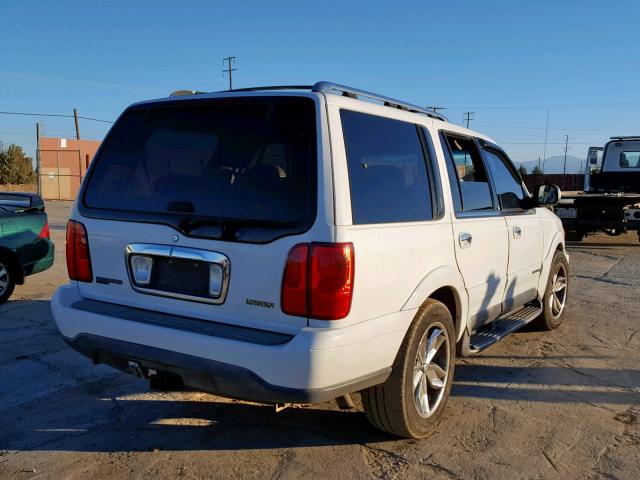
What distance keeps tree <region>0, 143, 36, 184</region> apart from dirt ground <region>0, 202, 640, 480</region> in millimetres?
51703

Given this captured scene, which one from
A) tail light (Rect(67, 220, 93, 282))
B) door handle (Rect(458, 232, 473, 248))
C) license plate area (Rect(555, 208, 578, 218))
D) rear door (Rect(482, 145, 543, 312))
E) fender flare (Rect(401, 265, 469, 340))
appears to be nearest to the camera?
fender flare (Rect(401, 265, 469, 340))

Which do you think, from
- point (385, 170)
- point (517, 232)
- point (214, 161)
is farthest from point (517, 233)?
point (214, 161)

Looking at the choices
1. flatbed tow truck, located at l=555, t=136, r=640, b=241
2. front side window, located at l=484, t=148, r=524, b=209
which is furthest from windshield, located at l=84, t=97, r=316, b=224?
flatbed tow truck, located at l=555, t=136, r=640, b=241

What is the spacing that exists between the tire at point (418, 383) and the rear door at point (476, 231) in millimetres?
471

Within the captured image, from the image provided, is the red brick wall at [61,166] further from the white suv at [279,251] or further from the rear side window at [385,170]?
the rear side window at [385,170]

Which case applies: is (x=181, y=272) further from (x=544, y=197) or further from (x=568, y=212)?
(x=568, y=212)

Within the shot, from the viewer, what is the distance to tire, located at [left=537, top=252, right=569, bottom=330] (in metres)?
5.99

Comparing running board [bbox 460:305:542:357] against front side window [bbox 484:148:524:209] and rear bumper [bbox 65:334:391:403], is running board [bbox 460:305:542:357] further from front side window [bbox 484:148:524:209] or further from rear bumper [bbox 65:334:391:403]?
rear bumper [bbox 65:334:391:403]

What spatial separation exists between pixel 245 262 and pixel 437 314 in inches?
51.0

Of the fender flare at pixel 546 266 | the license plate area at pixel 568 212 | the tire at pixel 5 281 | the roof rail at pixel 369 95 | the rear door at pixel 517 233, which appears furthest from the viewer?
the license plate area at pixel 568 212

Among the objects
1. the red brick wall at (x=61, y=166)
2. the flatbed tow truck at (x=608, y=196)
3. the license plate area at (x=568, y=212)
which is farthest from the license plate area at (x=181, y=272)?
the red brick wall at (x=61, y=166)

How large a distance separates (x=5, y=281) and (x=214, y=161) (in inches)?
207

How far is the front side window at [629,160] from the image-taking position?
15971 mm

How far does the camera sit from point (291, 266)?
9.21ft
